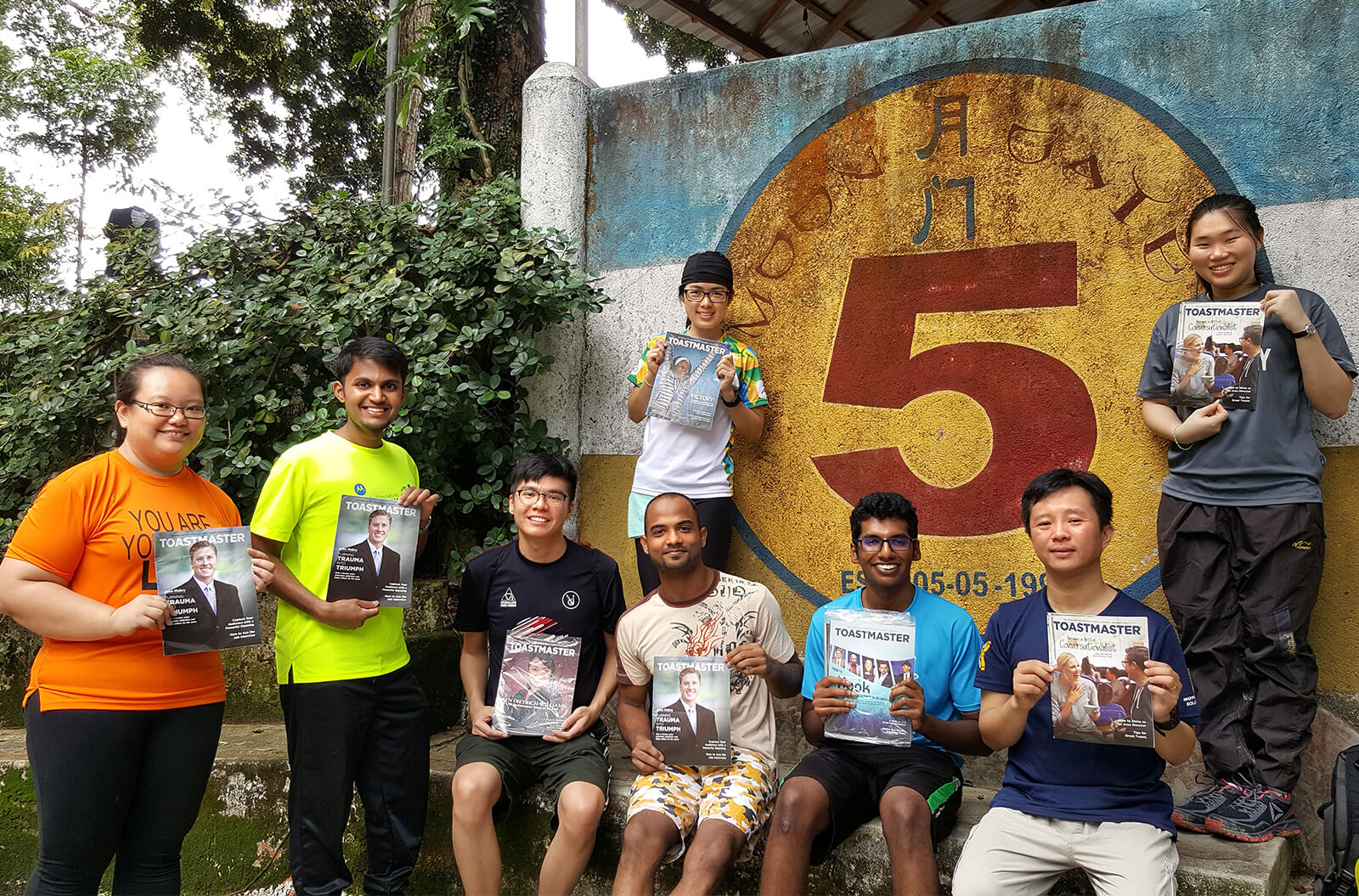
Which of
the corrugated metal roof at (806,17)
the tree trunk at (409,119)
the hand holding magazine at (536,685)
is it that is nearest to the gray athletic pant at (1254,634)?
the hand holding magazine at (536,685)

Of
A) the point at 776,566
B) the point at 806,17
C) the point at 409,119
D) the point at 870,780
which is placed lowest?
the point at 870,780

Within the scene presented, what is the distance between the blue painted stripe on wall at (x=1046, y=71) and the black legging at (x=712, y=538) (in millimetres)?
1152

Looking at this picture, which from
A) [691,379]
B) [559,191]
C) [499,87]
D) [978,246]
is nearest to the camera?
[691,379]

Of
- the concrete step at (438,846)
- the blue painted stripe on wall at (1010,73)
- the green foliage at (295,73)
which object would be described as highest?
the green foliage at (295,73)

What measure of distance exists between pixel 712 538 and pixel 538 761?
3.48ft

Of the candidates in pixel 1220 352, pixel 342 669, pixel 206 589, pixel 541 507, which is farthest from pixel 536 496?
pixel 1220 352

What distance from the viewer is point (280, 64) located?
467 inches

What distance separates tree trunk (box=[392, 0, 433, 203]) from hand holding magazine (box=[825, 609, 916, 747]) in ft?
12.4

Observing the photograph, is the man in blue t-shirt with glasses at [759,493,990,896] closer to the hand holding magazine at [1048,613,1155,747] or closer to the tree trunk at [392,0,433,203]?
the hand holding magazine at [1048,613,1155,747]

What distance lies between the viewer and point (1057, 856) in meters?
2.37

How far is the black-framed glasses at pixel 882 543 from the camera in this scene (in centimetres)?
278

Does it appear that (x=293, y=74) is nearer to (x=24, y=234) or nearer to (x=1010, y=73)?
(x=24, y=234)

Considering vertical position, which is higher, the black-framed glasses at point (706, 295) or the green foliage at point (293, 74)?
the green foliage at point (293, 74)

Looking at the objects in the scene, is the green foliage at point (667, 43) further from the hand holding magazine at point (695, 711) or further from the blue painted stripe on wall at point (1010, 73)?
the hand holding magazine at point (695, 711)
